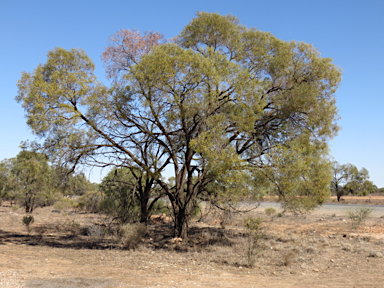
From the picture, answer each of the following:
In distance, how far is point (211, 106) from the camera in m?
12.0

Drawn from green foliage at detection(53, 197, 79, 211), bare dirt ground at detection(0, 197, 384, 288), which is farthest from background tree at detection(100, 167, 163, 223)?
green foliage at detection(53, 197, 79, 211)

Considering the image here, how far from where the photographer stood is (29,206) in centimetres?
2886

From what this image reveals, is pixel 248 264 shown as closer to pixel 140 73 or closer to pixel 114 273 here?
pixel 114 273

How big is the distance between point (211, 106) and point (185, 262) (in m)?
5.45

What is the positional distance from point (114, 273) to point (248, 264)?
3.89 m

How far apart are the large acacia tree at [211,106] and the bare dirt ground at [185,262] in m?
2.01

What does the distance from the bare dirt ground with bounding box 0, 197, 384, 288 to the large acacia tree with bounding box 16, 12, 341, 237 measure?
6.60 ft

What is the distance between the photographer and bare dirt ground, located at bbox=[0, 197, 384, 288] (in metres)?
7.90


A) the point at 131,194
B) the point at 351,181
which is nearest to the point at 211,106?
the point at 131,194

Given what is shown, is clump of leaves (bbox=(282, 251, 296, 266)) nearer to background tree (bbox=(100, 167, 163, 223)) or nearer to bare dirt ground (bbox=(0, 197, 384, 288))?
bare dirt ground (bbox=(0, 197, 384, 288))

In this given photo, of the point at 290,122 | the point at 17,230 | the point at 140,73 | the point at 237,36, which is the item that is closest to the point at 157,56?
the point at 140,73

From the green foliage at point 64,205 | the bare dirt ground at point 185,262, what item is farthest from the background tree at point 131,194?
the green foliage at point 64,205

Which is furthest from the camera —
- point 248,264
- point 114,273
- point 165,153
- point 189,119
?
point 165,153

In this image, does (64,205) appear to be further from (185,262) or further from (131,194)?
(185,262)
